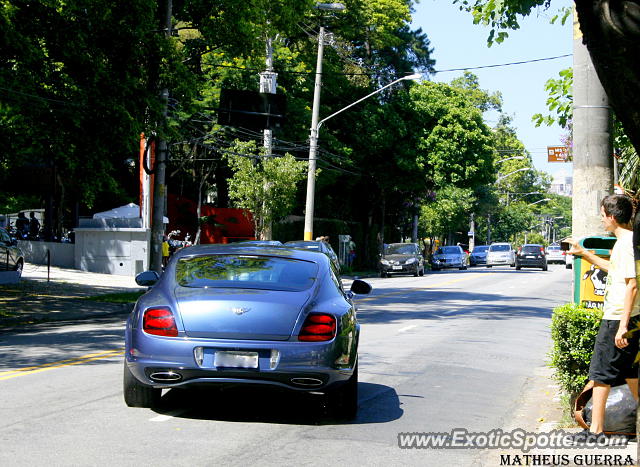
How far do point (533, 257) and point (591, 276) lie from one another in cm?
5049

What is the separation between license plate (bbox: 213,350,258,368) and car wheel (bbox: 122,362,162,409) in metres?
1.01

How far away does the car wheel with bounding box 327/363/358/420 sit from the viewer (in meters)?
7.82

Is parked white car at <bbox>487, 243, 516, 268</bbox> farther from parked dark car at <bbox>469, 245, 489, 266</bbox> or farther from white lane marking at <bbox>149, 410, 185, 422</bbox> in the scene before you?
white lane marking at <bbox>149, 410, 185, 422</bbox>

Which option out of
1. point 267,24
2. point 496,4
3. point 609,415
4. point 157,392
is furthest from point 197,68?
point 609,415

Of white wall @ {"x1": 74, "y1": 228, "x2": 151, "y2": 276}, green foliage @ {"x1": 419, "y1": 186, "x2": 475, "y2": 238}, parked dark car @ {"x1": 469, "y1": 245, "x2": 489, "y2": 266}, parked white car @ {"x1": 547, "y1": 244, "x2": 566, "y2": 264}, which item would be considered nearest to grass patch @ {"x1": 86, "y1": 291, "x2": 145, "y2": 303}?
white wall @ {"x1": 74, "y1": 228, "x2": 151, "y2": 276}

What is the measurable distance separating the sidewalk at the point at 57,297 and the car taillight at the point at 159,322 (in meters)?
9.81

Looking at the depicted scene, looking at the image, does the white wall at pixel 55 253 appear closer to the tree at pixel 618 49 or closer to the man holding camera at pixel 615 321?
the man holding camera at pixel 615 321

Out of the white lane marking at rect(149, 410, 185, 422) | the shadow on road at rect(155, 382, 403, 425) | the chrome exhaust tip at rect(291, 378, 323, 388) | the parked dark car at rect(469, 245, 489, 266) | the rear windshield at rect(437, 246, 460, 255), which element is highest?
the chrome exhaust tip at rect(291, 378, 323, 388)

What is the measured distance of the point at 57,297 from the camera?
917 inches

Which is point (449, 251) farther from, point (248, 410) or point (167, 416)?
point (167, 416)

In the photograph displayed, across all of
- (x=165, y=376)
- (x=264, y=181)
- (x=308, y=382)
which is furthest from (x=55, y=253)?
(x=308, y=382)

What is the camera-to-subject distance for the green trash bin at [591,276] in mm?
7918

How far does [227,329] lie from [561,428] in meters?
2.80

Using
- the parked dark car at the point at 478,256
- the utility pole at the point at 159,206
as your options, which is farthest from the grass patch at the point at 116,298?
the parked dark car at the point at 478,256
